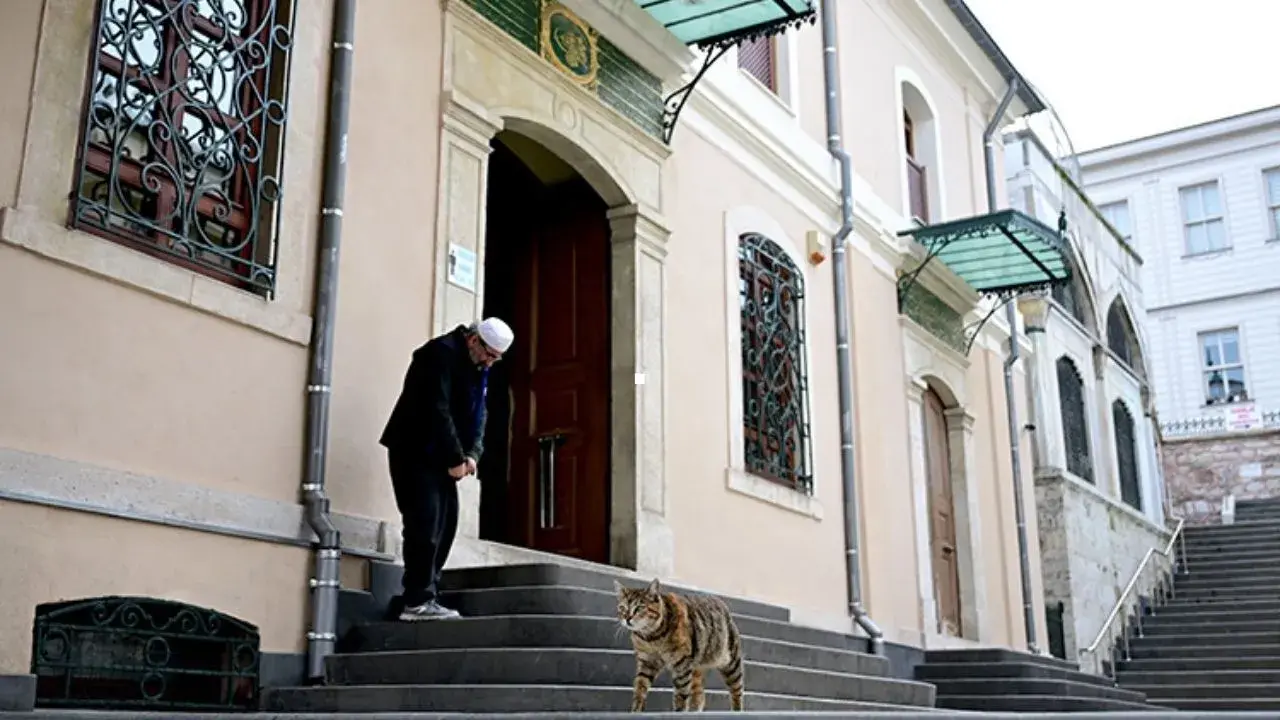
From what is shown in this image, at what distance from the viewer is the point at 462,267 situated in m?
7.79

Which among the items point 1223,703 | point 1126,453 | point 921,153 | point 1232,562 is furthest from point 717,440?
point 1126,453

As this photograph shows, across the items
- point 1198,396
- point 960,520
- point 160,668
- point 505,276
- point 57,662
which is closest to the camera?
point 57,662

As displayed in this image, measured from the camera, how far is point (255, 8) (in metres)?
6.84

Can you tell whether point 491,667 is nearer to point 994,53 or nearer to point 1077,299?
point 994,53

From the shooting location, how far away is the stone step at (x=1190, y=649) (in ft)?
54.9

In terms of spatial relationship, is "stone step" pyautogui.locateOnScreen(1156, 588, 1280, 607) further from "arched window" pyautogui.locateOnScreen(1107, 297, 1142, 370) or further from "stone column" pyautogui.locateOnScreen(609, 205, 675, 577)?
"stone column" pyautogui.locateOnScreen(609, 205, 675, 577)

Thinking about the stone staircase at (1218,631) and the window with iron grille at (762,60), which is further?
the stone staircase at (1218,631)

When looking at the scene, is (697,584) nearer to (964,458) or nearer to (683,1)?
(683,1)

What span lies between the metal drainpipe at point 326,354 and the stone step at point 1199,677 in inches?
500

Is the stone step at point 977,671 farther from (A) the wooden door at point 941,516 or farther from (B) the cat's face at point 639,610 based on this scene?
(B) the cat's face at point 639,610

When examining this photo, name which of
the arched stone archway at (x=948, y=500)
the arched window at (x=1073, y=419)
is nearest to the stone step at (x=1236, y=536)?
the arched window at (x=1073, y=419)

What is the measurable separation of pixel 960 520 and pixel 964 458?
2.19ft

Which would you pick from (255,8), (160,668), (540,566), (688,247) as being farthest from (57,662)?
(688,247)

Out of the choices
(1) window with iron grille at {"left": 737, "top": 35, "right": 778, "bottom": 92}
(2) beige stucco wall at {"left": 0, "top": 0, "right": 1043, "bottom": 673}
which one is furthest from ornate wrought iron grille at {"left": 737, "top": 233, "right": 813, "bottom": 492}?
(1) window with iron grille at {"left": 737, "top": 35, "right": 778, "bottom": 92}
